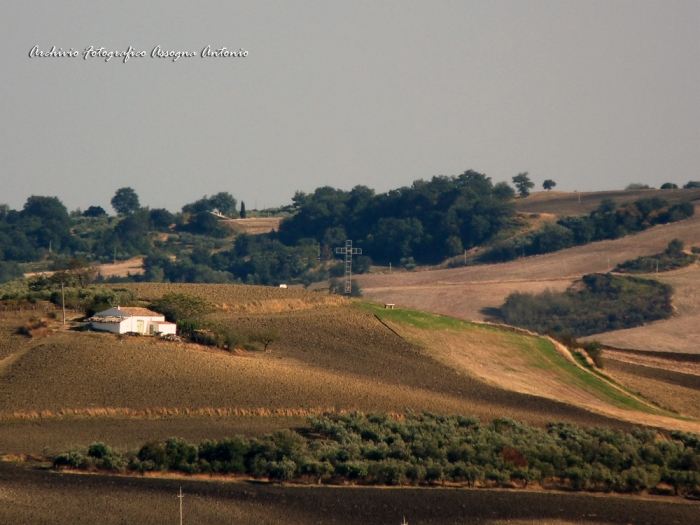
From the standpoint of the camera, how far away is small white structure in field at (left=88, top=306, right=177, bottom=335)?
6512 centimetres

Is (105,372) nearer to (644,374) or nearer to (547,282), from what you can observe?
(644,374)

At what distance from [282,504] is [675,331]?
290 feet

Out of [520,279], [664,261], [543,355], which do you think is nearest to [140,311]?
[543,355]

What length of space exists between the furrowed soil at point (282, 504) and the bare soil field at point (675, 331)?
71042 millimetres

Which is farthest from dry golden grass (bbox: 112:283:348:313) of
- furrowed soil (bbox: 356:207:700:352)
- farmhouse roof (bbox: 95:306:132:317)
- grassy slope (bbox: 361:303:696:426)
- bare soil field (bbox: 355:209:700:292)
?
bare soil field (bbox: 355:209:700:292)

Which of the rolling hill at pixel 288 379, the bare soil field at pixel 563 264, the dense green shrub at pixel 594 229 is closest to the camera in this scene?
the rolling hill at pixel 288 379

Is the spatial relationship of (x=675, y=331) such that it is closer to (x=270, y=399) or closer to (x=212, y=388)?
(x=270, y=399)

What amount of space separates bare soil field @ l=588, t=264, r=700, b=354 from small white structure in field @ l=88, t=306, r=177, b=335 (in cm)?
5609

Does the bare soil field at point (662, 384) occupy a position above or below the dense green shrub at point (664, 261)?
below

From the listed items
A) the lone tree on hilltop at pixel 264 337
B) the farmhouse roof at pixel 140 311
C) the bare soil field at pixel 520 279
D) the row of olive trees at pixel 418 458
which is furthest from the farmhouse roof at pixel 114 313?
the bare soil field at pixel 520 279

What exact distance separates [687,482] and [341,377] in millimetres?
22849

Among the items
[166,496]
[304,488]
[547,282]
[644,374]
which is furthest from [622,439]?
[547,282]

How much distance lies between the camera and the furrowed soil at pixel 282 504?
3569cm

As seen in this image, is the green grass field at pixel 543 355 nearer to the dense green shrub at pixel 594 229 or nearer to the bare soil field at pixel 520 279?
the bare soil field at pixel 520 279
